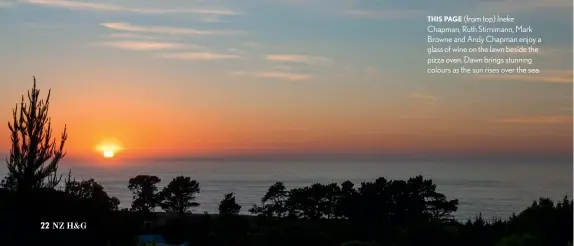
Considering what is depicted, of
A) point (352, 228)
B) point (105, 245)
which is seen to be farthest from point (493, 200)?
point (105, 245)

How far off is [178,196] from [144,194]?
1.87 m

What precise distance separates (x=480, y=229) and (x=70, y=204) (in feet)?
50.6

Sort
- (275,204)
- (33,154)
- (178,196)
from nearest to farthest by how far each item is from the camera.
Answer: (33,154), (275,204), (178,196)

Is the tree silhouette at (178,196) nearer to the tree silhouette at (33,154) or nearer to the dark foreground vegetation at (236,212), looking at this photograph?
the dark foreground vegetation at (236,212)

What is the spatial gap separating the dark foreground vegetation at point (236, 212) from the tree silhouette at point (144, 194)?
2.2 inches

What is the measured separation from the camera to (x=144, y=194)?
38.8 metres

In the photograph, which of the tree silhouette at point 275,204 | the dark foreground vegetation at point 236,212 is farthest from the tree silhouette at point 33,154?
the tree silhouette at point 275,204

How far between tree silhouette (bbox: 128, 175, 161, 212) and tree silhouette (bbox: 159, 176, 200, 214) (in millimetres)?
569

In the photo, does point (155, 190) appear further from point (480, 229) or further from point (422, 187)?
point (480, 229)

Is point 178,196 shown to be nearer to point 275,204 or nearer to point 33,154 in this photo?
point 275,204

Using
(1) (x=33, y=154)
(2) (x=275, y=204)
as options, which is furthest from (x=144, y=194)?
(1) (x=33, y=154)

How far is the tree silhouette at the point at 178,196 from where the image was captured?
→ 38.5 m

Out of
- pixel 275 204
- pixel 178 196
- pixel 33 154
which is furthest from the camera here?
pixel 178 196

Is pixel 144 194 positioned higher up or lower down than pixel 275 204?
higher up
